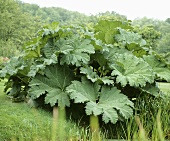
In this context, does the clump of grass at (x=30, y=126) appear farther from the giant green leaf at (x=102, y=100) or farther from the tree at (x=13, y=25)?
the tree at (x=13, y=25)

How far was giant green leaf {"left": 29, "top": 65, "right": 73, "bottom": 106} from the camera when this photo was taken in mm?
3615

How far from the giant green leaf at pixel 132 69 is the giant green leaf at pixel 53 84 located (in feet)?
2.12

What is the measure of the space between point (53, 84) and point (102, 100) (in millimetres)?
693

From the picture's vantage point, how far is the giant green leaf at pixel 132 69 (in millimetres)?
3777

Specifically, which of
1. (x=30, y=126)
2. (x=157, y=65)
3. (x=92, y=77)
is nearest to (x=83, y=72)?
(x=92, y=77)

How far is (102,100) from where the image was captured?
3570 millimetres

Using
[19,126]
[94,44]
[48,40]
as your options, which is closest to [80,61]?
[94,44]

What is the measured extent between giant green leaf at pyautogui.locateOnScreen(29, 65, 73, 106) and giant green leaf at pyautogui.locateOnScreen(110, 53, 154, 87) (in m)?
0.65

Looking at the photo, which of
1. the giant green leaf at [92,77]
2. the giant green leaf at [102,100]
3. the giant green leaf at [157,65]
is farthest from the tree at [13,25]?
the giant green leaf at [102,100]

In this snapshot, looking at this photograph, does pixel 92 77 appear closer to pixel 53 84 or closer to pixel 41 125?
pixel 53 84

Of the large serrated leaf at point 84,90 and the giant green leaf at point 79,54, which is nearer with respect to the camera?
the large serrated leaf at point 84,90

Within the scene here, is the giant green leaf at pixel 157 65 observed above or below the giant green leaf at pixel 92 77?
above

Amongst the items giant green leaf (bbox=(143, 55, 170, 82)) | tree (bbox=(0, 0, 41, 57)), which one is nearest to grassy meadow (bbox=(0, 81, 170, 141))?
giant green leaf (bbox=(143, 55, 170, 82))

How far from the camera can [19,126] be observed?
292 cm
